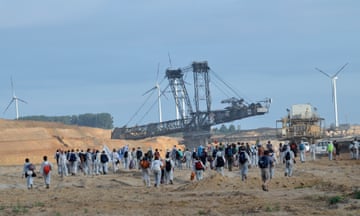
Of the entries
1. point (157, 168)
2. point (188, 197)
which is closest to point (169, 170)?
point (157, 168)

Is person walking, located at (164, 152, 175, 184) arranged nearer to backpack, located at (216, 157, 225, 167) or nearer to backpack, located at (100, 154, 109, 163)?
backpack, located at (216, 157, 225, 167)

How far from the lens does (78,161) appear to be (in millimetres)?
44625

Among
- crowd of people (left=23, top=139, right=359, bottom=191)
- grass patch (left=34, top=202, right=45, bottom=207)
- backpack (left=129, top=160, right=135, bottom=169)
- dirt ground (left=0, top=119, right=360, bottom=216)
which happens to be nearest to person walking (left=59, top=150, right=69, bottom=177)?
crowd of people (left=23, top=139, right=359, bottom=191)

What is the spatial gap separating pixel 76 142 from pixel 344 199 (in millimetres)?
63824

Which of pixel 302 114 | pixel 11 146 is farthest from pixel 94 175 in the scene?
pixel 11 146

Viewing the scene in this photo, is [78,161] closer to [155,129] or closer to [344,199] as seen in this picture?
[344,199]

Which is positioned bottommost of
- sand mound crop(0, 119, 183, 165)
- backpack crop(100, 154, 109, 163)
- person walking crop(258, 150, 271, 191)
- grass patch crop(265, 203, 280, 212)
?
grass patch crop(265, 203, 280, 212)

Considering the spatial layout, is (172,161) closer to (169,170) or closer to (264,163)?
(169,170)

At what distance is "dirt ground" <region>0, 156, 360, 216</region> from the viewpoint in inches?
914

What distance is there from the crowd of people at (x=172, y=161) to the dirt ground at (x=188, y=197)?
70 centimetres

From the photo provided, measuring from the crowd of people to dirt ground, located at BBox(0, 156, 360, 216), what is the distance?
0.70m

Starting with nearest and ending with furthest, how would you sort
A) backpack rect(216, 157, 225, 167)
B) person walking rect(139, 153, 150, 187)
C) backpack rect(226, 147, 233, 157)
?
person walking rect(139, 153, 150, 187), backpack rect(216, 157, 225, 167), backpack rect(226, 147, 233, 157)

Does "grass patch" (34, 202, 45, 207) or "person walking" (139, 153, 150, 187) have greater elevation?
"person walking" (139, 153, 150, 187)

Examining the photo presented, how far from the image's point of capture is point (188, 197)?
28781 mm
